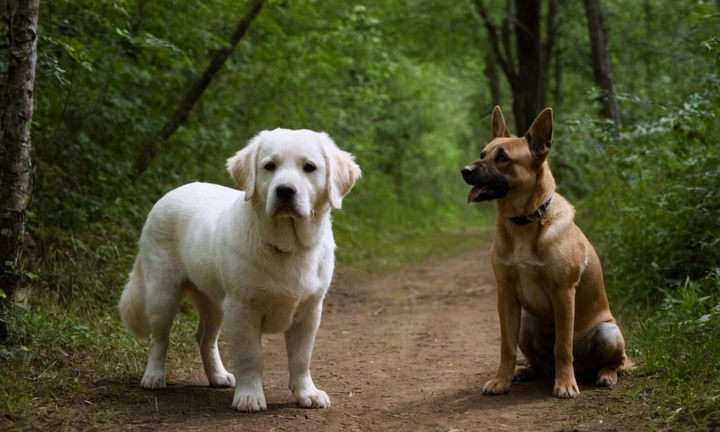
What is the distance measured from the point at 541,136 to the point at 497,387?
5.58 feet

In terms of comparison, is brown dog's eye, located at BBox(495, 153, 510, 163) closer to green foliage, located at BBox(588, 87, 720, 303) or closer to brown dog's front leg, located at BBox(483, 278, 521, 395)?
brown dog's front leg, located at BBox(483, 278, 521, 395)

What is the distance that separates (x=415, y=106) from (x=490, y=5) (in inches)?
242

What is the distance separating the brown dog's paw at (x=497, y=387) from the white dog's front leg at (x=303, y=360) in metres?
1.08

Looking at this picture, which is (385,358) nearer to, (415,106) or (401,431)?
(401,431)

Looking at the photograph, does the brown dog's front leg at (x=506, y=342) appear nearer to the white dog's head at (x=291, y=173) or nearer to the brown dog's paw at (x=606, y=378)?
the brown dog's paw at (x=606, y=378)

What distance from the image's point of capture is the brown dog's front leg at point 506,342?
16.2 feet

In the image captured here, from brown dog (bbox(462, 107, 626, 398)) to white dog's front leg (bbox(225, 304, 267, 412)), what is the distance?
1535 mm

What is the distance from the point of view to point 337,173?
4707 mm

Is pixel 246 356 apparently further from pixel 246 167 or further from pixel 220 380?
pixel 246 167

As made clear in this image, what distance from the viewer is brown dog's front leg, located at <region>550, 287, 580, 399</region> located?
186 inches

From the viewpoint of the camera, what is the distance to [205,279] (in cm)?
486

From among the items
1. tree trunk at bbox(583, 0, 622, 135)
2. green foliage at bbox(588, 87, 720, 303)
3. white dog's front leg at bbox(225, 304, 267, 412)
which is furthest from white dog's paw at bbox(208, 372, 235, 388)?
tree trunk at bbox(583, 0, 622, 135)

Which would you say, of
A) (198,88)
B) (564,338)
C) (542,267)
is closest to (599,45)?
(198,88)

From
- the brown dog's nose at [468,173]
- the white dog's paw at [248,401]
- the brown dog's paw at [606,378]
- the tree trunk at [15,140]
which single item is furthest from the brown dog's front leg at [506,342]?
the tree trunk at [15,140]
